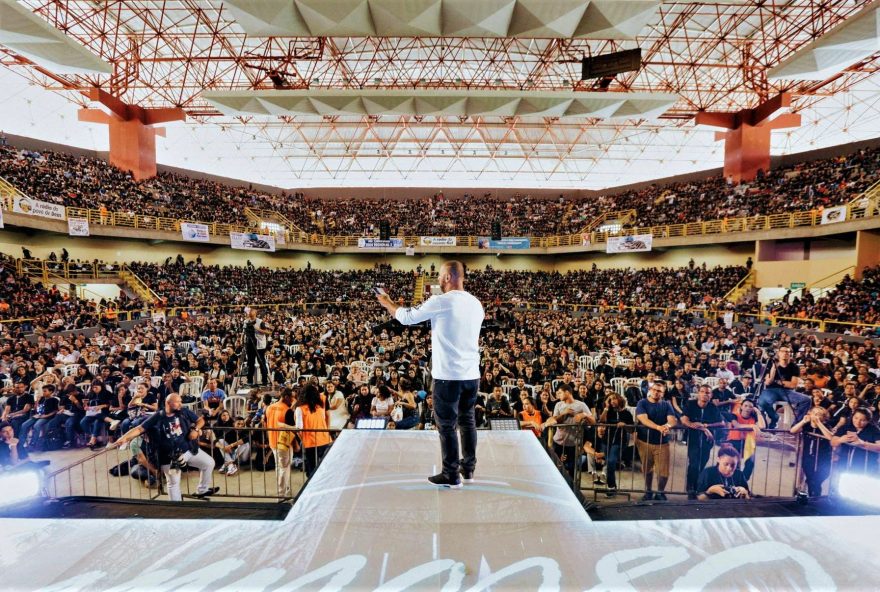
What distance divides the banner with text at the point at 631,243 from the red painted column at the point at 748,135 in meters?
7.80

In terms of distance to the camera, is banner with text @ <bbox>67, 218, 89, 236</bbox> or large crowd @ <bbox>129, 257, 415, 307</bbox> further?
large crowd @ <bbox>129, 257, 415, 307</bbox>

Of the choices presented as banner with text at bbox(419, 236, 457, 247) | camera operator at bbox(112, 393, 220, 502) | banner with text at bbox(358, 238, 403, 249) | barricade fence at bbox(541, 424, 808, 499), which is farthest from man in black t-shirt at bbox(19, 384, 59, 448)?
banner with text at bbox(419, 236, 457, 247)

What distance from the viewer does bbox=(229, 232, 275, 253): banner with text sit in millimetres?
21641

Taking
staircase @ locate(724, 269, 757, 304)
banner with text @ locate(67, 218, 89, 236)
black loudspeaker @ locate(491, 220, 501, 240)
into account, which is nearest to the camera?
banner with text @ locate(67, 218, 89, 236)

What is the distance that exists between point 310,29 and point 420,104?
4.94 m

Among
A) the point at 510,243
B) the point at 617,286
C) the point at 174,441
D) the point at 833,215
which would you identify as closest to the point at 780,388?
the point at 174,441

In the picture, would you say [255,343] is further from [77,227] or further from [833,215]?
[833,215]

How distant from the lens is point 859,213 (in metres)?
16.3

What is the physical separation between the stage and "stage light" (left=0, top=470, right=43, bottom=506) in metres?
0.26

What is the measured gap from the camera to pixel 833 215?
16.8 meters

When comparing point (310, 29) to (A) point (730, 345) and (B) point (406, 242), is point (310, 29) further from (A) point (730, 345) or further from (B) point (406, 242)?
(B) point (406, 242)

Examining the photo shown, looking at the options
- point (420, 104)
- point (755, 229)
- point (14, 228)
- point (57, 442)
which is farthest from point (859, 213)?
point (14, 228)

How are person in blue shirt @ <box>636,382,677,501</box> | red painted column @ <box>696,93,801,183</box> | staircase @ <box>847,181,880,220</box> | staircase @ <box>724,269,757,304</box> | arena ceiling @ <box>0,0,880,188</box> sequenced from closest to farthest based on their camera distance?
person in blue shirt @ <box>636,382,677,501</box>, arena ceiling @ <box>0,0,880,188</box>, staircase @ <box>847,181,880,220</box>, staircase @ <box>724,269,757,304</box>, red painted column @ <box>696,93,801,183</box>

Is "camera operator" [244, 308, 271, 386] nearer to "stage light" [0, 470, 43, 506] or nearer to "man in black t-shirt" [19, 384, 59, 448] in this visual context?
"man in black t-shirt" [19, 384, 59, 448]
